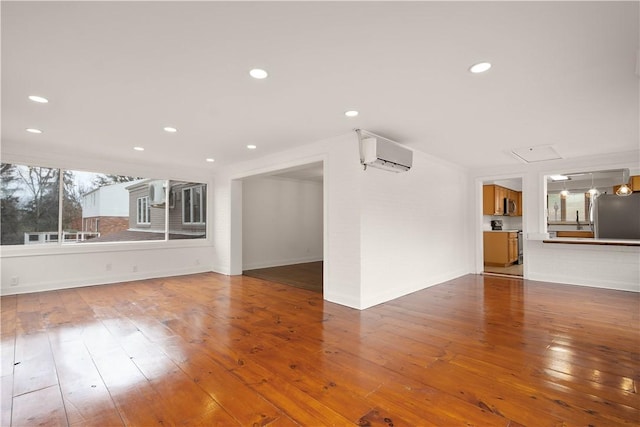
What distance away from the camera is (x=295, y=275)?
21.4 feet

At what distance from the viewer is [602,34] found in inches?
74.2

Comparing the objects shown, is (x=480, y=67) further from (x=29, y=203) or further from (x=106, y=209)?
(x=29, y=203)

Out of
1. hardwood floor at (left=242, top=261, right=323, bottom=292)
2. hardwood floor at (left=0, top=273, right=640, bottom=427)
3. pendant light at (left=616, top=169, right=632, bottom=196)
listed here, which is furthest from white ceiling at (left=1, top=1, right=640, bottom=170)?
hardwood floor at (left=242, top=261, right=323, bottom=292)

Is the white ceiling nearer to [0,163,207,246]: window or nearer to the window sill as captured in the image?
[0,163,207,246]: window

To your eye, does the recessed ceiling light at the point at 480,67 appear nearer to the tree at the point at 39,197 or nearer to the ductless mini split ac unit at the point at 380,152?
the ductless mini split ac unit at the point at 380,152

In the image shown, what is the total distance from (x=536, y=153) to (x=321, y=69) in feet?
15.2

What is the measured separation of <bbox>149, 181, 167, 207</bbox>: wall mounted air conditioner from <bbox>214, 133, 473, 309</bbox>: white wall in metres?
1.77

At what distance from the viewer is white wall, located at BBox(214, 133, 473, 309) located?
4.04 meters

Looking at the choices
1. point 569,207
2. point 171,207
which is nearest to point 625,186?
point 569,207

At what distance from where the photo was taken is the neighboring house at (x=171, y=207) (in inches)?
243

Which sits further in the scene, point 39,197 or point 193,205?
point 193,205

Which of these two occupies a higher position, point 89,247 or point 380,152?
point 380,152

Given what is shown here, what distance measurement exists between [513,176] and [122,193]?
812 centimetres

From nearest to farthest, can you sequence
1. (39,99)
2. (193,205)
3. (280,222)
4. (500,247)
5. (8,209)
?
(39,99), (8,209), (193,205), (500,247), (280,222)
